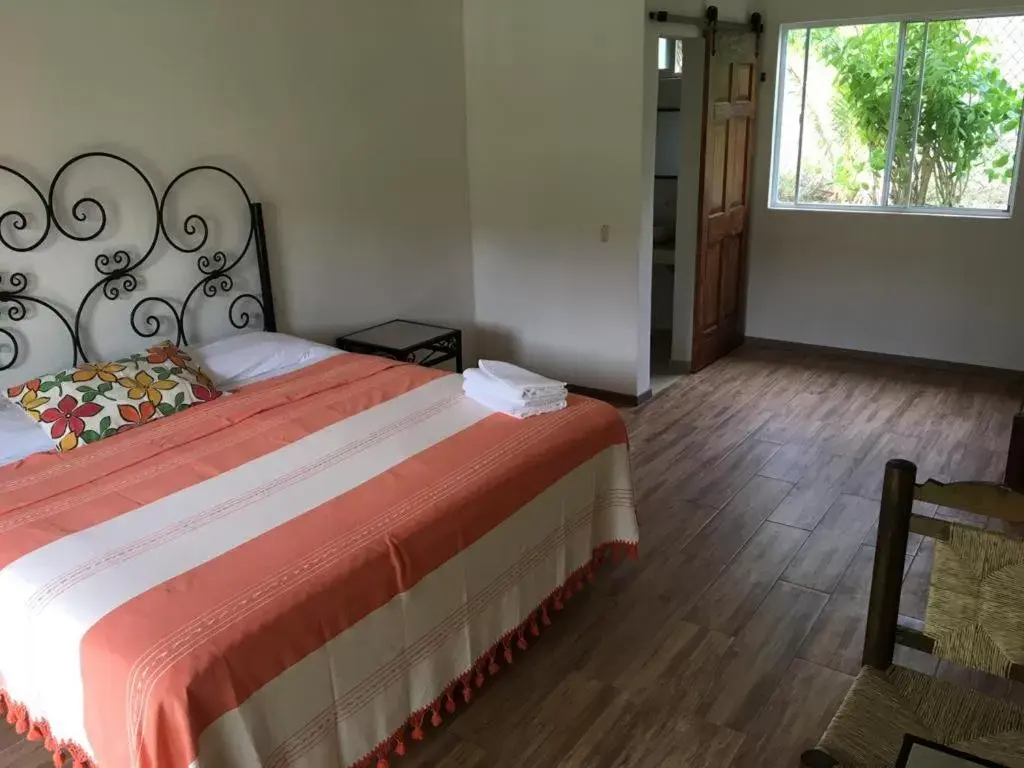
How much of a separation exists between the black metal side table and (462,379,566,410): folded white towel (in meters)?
1.13

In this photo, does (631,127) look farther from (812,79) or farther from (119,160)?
(119,160)

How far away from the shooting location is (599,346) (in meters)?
4.80

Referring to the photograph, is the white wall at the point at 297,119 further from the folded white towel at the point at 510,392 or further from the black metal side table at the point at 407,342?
the folded white towel at the point at 510,392

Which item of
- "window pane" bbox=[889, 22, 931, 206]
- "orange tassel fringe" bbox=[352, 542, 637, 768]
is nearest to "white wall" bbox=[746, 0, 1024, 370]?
"window pane" bbox=[889, 22, 931, 206]

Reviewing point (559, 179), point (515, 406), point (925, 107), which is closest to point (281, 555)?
point (515, 406)

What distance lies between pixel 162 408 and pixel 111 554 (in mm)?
996

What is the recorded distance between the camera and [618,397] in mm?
4789

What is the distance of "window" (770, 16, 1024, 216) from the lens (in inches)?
193

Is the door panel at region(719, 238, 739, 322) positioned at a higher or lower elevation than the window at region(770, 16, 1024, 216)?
lower

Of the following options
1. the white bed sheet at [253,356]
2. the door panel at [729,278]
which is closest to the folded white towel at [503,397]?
the white bed sheet at [253,356]

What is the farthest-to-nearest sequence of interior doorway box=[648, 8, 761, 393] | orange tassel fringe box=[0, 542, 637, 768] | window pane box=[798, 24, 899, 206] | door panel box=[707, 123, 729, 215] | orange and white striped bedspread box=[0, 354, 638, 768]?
window pane box=[798, 24, 899, 206] → door panel box=[707, 123, 729, 215] → interior doorway box=[648, 8, 761, 393] → orange tassel fringe box=[0, 542, 637, 768] → orange and white striped bedspread box=[0, 354, 638, 768]

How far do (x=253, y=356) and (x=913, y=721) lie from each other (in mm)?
2638

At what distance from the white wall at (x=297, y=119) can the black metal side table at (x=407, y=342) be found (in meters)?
0.11

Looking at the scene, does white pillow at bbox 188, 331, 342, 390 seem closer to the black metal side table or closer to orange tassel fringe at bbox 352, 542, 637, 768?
the black metal side table
